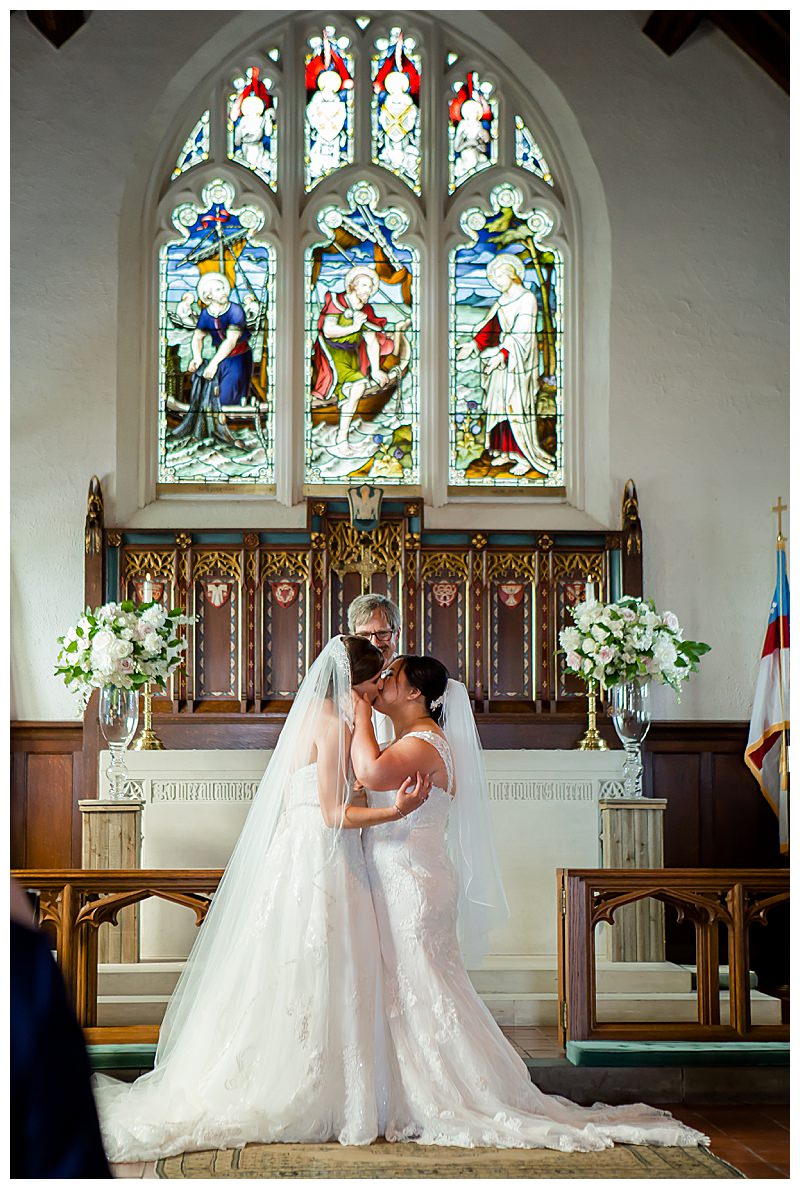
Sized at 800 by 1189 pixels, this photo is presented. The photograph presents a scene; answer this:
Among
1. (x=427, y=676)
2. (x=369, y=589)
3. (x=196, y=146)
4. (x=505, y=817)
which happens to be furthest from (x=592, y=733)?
(x=196, y=146)

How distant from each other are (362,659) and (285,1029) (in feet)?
4.14

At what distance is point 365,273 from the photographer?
31.3 feet

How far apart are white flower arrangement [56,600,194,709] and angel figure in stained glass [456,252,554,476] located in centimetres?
293

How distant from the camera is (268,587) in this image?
8.70 meters

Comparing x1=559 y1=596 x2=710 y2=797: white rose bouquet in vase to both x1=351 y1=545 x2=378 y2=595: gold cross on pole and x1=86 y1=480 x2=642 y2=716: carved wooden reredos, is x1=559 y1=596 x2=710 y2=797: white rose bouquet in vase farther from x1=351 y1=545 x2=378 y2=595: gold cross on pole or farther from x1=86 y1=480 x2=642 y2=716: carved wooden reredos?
x1=351 y1=545 x2=378 y2=595: gold cross on pole

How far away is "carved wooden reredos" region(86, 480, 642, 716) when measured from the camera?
8609 millimetres

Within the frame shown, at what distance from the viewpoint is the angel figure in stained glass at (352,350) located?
369 inches

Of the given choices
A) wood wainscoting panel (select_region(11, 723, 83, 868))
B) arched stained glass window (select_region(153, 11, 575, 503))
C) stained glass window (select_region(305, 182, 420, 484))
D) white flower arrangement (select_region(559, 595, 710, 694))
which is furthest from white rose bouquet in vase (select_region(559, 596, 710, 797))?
wood wainscoting panel (select_region(11, 723, 83, 868))

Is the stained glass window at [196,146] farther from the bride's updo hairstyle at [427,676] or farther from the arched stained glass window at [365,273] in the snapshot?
the bride's updo hairstyle at [427,676]

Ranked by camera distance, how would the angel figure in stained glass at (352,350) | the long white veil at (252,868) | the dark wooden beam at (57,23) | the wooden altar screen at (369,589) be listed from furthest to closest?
the angel figure in stained glass at (352,350) → the dark wooden beam at (57,23) → the wooden altar screen at (369,589) → the long white veil at (252,868)

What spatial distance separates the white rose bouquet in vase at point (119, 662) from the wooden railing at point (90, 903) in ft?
6.00

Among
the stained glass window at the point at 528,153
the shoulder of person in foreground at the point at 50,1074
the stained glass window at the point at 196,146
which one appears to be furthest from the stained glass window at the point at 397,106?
the shoulder of person in foreground at the point at 50,1074

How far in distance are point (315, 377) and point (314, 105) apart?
6.36 ft

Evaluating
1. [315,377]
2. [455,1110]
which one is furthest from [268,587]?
[455,1110]
